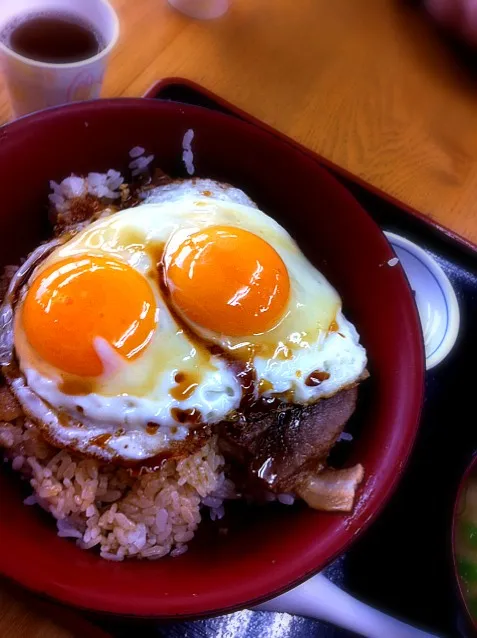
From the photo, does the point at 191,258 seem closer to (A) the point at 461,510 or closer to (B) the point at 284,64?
(A) the point at 461,510

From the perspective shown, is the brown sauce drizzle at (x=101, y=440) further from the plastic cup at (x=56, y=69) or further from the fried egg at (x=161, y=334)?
the plastic cup at (x=56, y=69)

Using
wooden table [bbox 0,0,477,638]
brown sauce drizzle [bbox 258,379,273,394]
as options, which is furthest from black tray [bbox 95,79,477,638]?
brown sauce drizzle [bbox 258,379,273,394]

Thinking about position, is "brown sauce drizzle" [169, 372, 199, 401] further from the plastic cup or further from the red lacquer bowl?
the plastic cup

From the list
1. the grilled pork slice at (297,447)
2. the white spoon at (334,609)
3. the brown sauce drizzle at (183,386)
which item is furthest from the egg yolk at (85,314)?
the white spoon at (334,609)

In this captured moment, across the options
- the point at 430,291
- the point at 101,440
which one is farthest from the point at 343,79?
the point at 101,440

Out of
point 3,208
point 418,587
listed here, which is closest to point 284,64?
point 3,208

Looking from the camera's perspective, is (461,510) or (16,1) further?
(16,1)

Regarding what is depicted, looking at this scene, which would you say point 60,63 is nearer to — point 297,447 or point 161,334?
point 161,334
